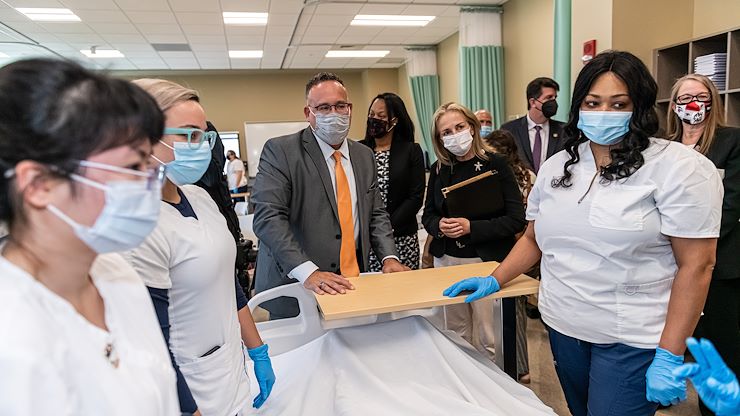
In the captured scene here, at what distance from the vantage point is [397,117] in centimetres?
263

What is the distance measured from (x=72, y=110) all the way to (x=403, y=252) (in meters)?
2.13

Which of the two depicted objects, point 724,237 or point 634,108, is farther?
point 724,237

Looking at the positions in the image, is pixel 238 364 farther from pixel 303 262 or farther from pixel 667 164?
pixel 667 164

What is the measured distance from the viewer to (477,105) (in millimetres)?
5797

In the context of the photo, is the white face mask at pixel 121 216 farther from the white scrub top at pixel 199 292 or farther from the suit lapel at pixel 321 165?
the suit lapel at pixel 321 165

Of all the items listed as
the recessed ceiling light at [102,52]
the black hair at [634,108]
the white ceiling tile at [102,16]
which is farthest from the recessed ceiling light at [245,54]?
the black hair at [634,108]

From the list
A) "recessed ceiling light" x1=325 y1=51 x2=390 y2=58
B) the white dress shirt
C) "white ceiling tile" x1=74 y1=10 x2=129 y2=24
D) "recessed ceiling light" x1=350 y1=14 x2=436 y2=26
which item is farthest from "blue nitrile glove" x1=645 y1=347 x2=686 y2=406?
"recessed ceiling light" x1=325 y1=51 x2=390 y2=58

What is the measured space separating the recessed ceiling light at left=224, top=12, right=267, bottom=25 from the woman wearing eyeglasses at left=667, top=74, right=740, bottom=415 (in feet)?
15.2

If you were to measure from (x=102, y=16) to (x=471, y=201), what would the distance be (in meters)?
5.08

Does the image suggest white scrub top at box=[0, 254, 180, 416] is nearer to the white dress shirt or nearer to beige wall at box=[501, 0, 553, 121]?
the white dress shirt

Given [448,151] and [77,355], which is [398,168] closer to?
[448,151]

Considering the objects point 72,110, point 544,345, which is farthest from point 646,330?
point 544,345

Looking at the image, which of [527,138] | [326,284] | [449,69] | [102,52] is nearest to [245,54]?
[102,52]

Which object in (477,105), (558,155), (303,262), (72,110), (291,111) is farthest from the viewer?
(291,111)
